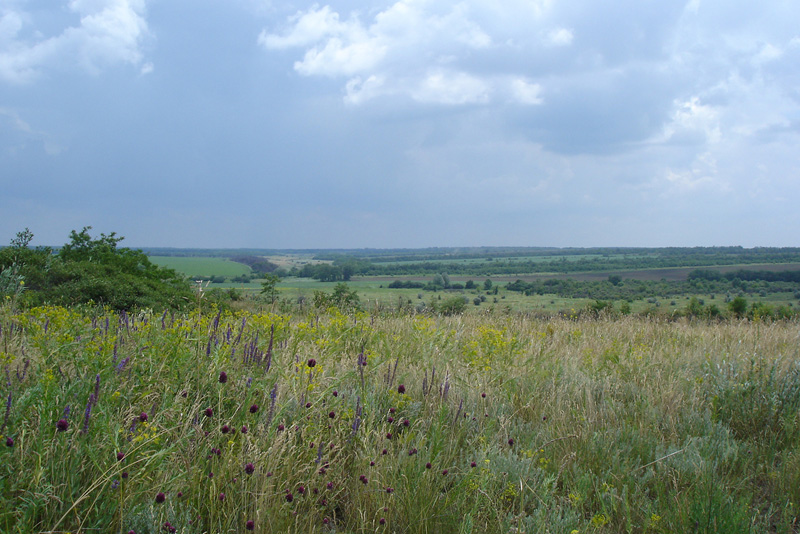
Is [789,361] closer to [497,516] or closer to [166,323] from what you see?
[497,516]

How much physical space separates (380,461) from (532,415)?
2026 millimetres

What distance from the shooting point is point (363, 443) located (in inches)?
119

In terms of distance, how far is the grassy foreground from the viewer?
2408 mm

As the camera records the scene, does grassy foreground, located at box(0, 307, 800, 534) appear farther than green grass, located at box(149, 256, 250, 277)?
No

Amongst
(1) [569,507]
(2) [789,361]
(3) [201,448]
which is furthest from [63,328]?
(2) [789,361]

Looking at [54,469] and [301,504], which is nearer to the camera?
[54,469]

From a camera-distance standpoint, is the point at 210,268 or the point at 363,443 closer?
the point at 363,443

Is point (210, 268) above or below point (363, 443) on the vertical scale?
below

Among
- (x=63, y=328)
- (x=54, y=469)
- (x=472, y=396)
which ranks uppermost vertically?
(x=63, y=328)

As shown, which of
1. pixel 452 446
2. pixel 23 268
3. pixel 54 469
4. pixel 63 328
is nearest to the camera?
pixel 54 469

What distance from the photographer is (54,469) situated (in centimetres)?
A: 229

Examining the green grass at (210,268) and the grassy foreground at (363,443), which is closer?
the grassy foreground at (363,443)

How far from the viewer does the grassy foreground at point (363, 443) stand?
2.41 meters

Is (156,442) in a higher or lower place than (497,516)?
higher
